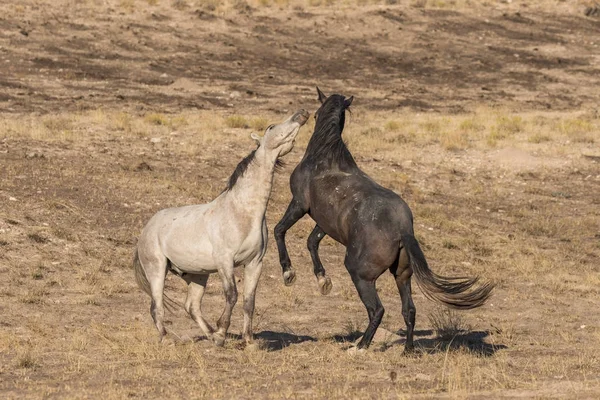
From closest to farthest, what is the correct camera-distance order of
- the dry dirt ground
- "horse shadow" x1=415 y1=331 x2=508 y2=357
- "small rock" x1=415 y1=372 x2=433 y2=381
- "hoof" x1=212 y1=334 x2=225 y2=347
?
"small rock" x1=415 y1=372 x2=433 y2=381 → the dry dirt ground → "hoof" x1=212 y1=334 x2=225 y2=347 → "horse shadow" x1=415 y1=331 x2=508 y2=357

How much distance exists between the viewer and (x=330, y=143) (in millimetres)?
11781

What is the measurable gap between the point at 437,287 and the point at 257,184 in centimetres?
218

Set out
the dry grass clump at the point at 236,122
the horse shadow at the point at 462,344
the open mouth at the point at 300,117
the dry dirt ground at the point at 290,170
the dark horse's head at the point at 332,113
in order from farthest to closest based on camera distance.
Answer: the dry grass clump at the point at 236,122
the dark horse's head at the point at 332,113
the horse shadow at the point at 462,344
the open mouth at the point at 300,117
the dry dirt ground at the point at 290,170

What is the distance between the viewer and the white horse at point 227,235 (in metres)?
11.1

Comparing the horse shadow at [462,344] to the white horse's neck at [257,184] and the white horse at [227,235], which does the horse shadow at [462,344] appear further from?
the white horse's neck at [257,184]

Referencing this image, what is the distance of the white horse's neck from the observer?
11172 millimetres

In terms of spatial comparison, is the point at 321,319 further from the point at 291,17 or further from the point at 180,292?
the point at 291,17

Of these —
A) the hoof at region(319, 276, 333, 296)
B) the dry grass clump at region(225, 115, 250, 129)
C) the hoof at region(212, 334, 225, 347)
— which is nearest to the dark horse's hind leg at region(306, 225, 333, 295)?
the hoof at region(319, 276, 333, 296)

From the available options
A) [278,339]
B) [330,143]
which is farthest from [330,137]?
[278,339]

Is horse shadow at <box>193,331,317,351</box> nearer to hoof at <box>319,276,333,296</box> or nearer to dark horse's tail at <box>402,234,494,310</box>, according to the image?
hoof at <box>319,276,333,296</box>

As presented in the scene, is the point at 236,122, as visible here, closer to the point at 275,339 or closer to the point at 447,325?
the point at 447,325

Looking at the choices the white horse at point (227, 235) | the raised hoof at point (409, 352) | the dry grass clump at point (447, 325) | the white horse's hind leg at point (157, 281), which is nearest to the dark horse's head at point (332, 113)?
the white horse at point (227, 235)

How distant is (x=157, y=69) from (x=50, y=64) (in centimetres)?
335

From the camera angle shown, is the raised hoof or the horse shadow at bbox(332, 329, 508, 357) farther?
the horse shadow at bbox(332, 329, 508, 357)
